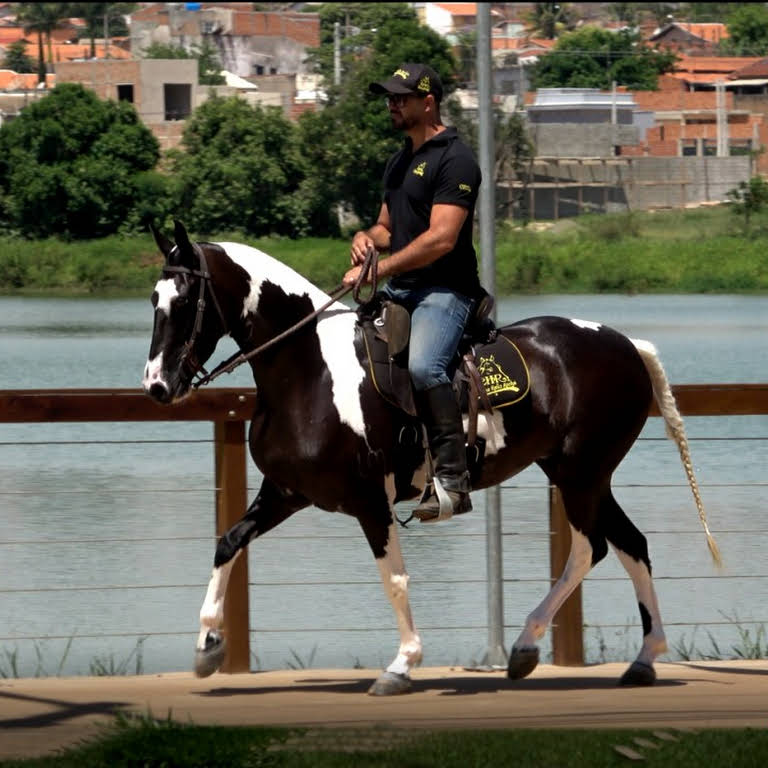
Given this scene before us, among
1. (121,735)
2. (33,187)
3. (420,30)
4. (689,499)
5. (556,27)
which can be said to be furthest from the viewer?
(556,27)

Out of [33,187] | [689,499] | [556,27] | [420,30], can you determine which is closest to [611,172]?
[420,30]

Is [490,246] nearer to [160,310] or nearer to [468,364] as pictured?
[468,364]

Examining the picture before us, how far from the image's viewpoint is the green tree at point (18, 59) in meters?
63.2

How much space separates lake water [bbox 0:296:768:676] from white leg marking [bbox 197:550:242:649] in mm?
404

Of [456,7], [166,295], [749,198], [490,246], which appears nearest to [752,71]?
[749,198]

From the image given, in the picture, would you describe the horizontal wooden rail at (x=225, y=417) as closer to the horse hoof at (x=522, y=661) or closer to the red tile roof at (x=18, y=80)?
the horse hoof at (x=522, y=661)

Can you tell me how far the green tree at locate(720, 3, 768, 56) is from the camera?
69.8 meters

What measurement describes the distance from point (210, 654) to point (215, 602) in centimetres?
20

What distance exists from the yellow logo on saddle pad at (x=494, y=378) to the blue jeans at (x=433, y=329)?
13cm

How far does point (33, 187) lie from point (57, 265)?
404 centimetres

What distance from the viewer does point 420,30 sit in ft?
205

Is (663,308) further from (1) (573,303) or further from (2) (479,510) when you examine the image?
(2) (479,510)

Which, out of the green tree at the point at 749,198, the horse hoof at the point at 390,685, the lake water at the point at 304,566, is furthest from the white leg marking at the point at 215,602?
the green tree at the point at 749,198

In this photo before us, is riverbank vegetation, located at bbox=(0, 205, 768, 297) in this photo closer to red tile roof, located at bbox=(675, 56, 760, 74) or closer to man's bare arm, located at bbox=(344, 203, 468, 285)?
red tile roof, located at bbox=(675, 56, 760, 74)
